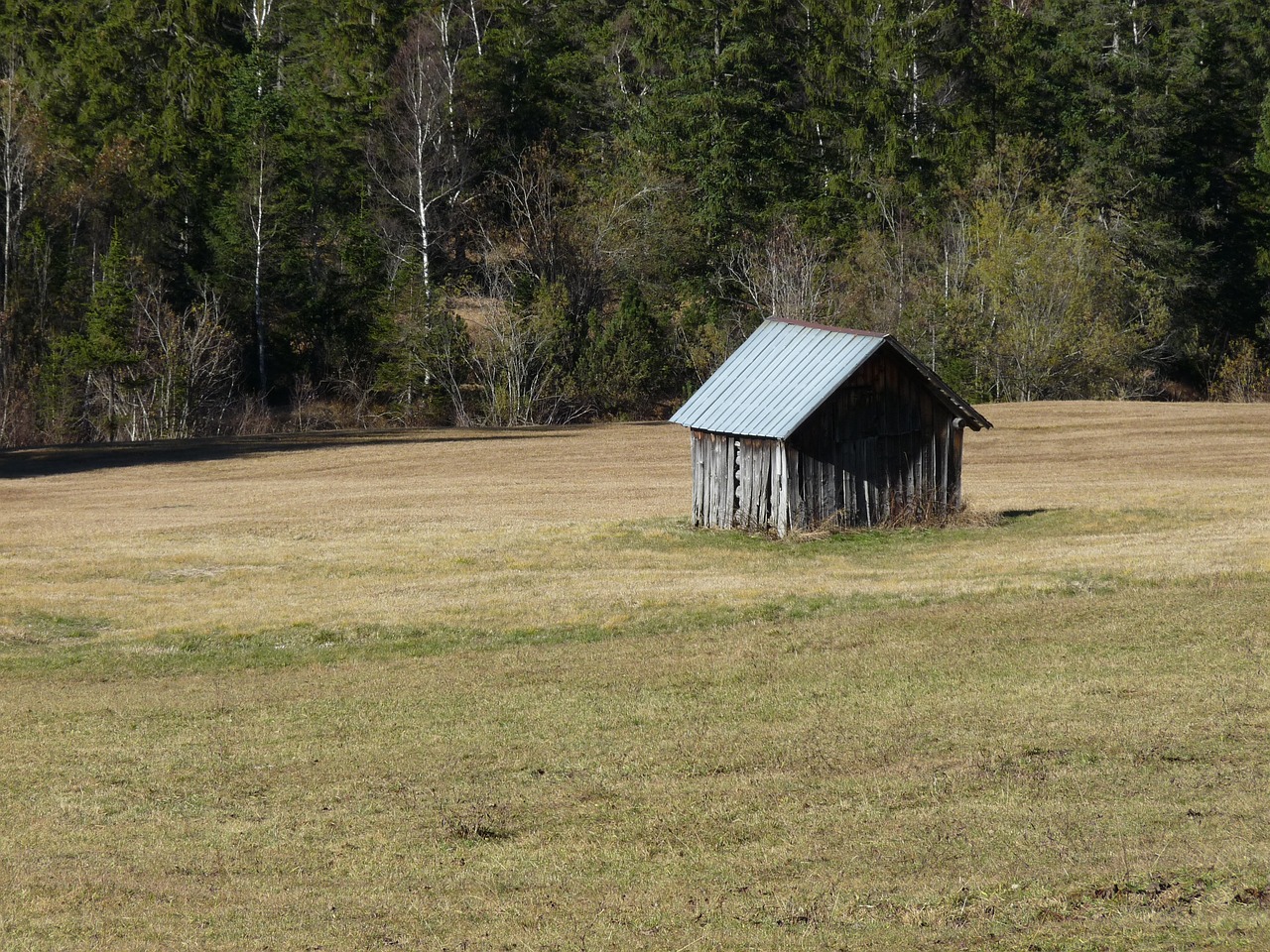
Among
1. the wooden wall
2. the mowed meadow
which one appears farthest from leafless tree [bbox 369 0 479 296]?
the mowed meadow

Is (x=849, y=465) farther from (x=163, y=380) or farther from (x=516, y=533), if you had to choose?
(x=163, y=380)

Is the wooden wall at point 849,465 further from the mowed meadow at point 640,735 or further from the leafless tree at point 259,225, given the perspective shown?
the leafless tree at point 259,225

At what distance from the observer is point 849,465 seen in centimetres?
3284

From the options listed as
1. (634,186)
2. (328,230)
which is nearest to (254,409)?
(328,230)

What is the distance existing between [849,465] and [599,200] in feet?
152

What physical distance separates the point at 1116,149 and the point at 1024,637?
60.7 m

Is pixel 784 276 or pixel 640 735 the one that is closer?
pixel 640 735

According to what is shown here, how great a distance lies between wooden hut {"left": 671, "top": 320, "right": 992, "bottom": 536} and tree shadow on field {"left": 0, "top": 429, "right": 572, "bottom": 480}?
21940 mm

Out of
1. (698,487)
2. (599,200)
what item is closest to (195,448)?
(698,487)

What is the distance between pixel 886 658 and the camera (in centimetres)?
1966

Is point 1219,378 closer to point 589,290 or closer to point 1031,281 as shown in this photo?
point 1031,281

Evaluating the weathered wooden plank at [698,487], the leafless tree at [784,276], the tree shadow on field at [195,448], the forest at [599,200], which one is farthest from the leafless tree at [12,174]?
the weathered wooden plank at [698,487]

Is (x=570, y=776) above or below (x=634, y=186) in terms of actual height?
below

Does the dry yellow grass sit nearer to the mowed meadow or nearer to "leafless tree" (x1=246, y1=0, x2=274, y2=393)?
the mowed meadow
